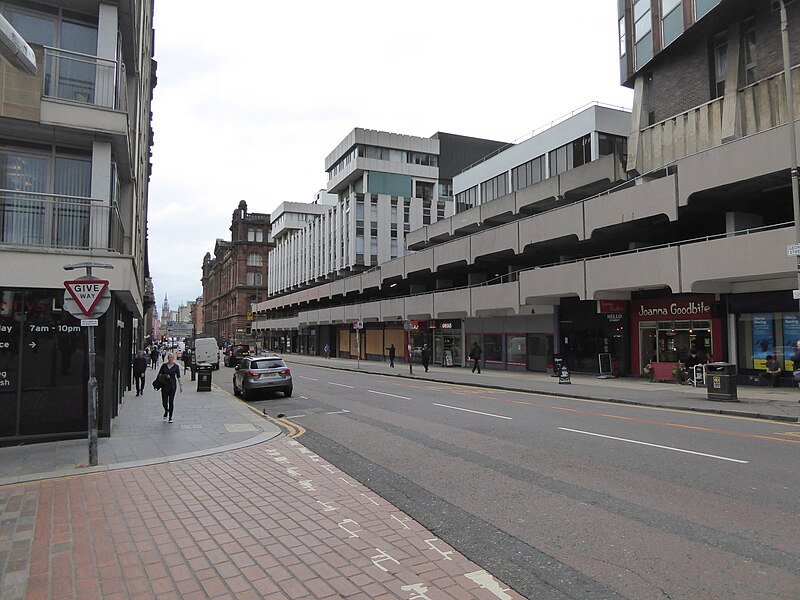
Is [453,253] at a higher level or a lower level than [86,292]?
higher

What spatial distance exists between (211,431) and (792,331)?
748 inches

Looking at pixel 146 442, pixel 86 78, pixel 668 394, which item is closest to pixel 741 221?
pixel 668 394

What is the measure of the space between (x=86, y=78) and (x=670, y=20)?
23706 millimetres

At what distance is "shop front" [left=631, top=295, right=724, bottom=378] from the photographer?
67.7 ft

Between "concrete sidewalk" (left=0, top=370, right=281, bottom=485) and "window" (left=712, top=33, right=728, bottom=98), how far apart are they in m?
22.6

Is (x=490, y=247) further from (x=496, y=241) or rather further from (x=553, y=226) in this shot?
(x=553, y=226)

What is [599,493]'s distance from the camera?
20.7 ft

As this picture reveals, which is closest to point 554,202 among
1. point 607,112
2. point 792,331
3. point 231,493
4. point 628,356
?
point 607,112

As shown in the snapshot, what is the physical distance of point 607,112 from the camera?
98.1 feet

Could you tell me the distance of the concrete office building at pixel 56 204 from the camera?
9758 millimetres

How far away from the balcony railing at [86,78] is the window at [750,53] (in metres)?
22.6

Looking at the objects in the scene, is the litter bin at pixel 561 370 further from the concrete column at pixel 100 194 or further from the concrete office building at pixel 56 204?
the concrete column at pixel 100 194

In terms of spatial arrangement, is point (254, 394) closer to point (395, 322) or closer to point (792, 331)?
point (792, 331)

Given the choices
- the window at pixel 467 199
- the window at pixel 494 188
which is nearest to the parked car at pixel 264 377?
the window at pixel 494 188
